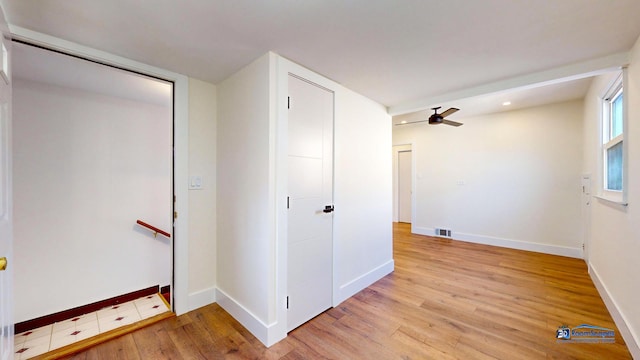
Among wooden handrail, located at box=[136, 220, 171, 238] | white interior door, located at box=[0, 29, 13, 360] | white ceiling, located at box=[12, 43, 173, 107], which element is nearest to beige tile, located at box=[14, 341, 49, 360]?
white interior door, located at box=[0, 29, 13, 360]

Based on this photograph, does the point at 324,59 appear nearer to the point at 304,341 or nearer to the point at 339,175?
the point at 339,175

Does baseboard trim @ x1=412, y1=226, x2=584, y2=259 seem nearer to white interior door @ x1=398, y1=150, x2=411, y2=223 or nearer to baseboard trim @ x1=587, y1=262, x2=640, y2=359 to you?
baseboard trim @ x1=587, y1=262, x2=640, y2=359

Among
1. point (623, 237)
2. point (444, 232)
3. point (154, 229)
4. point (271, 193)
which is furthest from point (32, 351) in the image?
point (444, 232)

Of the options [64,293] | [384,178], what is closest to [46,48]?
[64,293]

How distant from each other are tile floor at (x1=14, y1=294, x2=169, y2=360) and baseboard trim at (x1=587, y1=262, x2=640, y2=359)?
392cm

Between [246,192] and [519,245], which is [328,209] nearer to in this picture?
[246,192]

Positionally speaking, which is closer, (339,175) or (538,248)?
(339,175)

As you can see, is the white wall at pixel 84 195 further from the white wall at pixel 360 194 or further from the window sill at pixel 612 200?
the window sill at pixel 612 200

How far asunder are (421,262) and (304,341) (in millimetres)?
2461

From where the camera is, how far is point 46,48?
1.70m

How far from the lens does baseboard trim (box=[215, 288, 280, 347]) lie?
1.90m

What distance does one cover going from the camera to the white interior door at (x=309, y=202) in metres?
2.08

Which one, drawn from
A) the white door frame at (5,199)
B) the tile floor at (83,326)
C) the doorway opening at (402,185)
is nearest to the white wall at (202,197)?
the tile floor at (83,326)

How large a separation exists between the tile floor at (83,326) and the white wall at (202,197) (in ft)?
1.67
